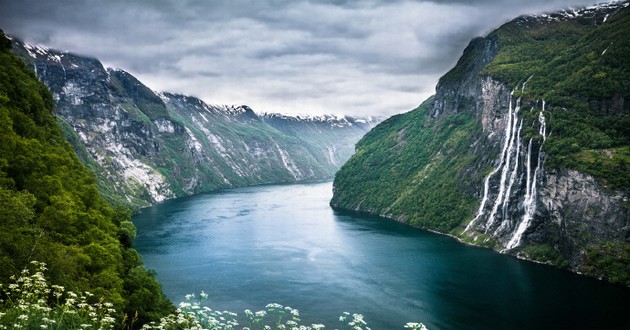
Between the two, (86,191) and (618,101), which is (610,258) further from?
(86,191)

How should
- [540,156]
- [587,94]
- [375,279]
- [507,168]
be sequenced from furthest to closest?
1. [507,168]
2. [587,94]
3. [540,156]
4. [375,279]

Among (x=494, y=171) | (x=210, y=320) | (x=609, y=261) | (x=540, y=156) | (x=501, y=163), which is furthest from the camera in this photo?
(x=494, y=171)

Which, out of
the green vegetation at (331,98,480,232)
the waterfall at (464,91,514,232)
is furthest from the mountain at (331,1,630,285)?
the green vegetation at (331,98,480,232)

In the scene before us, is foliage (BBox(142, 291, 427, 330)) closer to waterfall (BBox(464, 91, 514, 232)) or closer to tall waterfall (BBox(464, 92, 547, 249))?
tall waterfall (BBox(464, 92, 547, 249))

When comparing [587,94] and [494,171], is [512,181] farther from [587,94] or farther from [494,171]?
[587,94]

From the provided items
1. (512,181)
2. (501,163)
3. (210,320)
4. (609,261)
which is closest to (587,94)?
(501,163)

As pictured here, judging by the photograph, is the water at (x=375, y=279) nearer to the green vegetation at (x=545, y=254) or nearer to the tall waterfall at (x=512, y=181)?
the green vegetation at (x=545, y=254)

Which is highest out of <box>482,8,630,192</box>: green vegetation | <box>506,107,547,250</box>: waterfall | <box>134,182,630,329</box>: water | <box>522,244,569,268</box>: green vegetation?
<box>482,8,630,192</box>: green vegetation

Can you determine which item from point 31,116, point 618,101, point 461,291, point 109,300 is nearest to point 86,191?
point 31,116

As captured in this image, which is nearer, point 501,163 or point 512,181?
point 512,181
